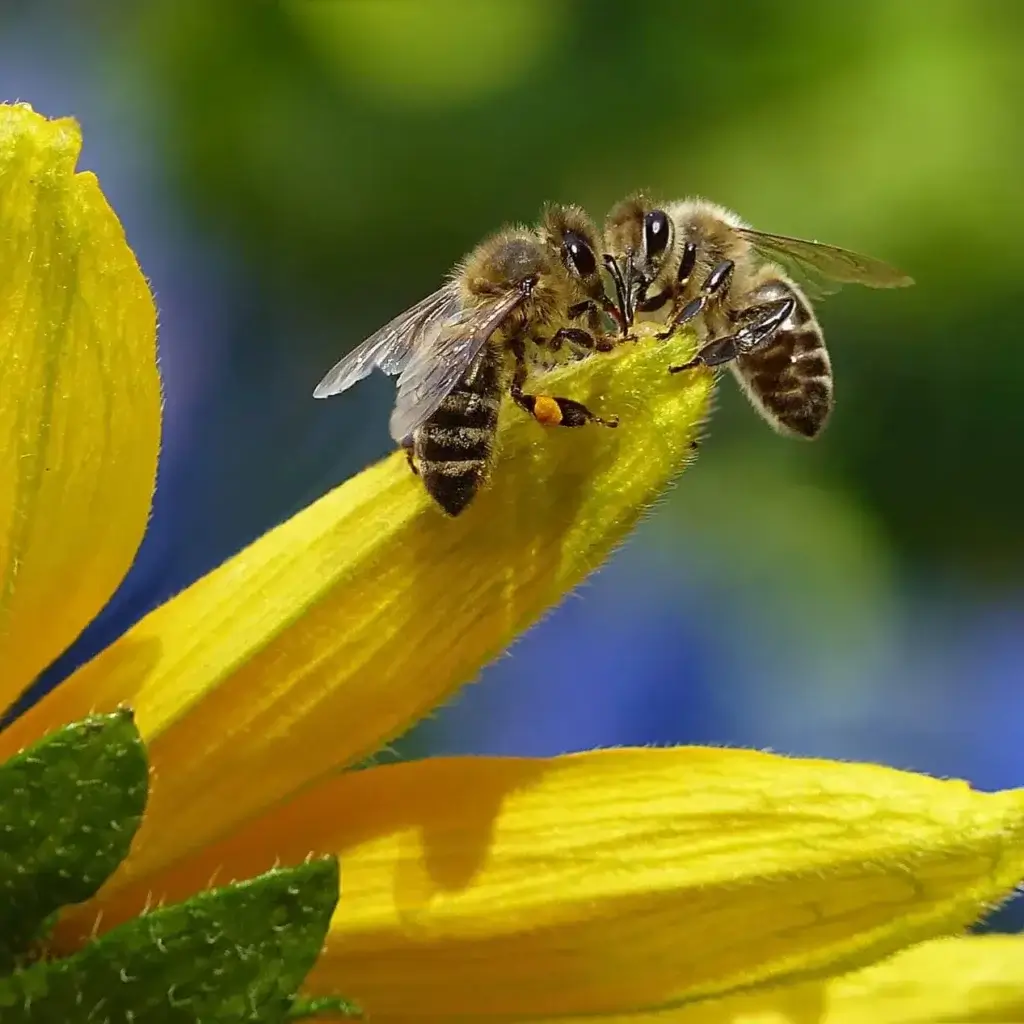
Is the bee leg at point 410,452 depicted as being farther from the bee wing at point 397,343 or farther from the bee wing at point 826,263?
the bee wing at point 826,263

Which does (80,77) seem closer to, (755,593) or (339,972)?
(755,593)

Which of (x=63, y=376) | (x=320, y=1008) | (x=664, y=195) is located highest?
(x=664, y=195)

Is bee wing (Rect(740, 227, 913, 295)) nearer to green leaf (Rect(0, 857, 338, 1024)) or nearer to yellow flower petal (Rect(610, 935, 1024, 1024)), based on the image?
yellow flower petal (Rect(610, 935, 1024, 1024))

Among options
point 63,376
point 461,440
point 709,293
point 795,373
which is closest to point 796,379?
point 795,373

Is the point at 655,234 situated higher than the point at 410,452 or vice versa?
the point at 655,234

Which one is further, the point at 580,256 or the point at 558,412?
the point at 580,256

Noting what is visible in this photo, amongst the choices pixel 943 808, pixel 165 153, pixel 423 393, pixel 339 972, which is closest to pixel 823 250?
pixel 423 393

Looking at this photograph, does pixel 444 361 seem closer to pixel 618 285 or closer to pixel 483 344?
pixel 483 344

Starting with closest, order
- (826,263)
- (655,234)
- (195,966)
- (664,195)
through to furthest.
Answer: (195,966), (655,234), (826,263), (664,195)
